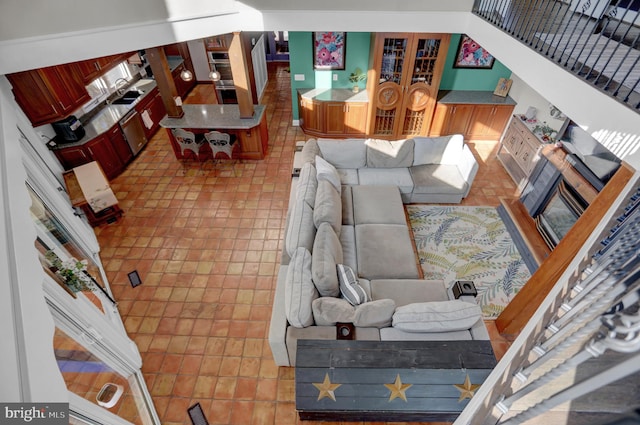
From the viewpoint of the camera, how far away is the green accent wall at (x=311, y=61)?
19.8ft

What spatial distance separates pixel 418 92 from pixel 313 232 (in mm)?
4064

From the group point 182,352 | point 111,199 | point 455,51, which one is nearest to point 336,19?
point 455,51

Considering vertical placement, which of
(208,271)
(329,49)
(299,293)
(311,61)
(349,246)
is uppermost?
(329,49)

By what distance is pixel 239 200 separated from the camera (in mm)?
5406

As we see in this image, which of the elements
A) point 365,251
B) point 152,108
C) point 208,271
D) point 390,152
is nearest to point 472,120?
point 390,152

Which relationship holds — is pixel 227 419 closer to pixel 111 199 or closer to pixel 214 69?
pixel 111 199

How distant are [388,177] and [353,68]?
8.97ft

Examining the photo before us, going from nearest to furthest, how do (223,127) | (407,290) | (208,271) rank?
(407,290), (208,271), (223,127)

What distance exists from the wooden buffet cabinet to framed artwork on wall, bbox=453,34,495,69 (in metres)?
1.98

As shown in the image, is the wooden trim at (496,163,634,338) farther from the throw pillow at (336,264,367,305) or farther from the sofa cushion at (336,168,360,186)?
the sofa cushion at (336,168,360,186)

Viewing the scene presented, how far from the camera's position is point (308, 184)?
421 centimetres

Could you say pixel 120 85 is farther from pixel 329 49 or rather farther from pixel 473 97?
pixel 473 97

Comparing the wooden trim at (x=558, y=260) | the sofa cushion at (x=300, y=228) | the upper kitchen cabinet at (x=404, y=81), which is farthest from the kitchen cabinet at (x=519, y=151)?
the sofa cushion at (x=300, y=228)

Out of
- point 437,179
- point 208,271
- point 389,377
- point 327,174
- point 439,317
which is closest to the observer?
point 389,377
